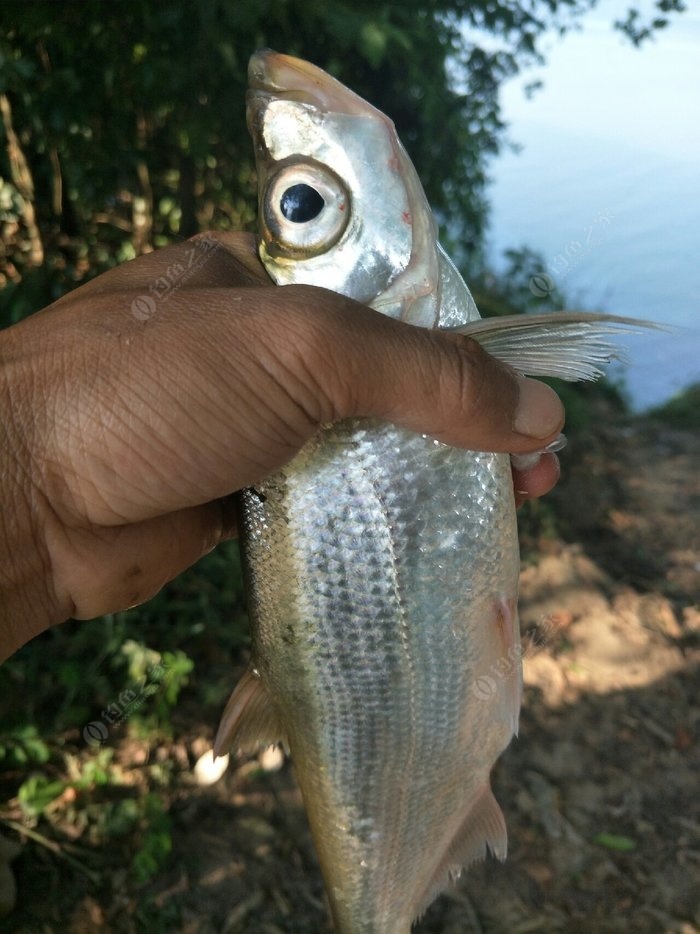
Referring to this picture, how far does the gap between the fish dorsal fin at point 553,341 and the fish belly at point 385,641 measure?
0.24 metres

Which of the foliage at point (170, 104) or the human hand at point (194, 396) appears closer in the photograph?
the human hand at point (194, 396)

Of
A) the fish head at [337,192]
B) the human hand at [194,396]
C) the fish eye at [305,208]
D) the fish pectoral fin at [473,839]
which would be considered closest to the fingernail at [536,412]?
the human hand at [194,396]

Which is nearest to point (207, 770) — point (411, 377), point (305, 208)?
point (411, 377)

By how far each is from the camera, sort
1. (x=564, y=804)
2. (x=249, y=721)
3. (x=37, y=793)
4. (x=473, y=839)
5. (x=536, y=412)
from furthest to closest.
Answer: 1. (x=564, y=804)
2. (x=37, y=793)
3. (x=473, y=839)
4. (x=249, y=721)
5. (x=536, y=412)

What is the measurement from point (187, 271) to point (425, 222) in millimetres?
555

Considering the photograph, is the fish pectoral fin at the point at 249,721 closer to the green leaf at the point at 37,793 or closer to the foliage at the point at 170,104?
the green leaf at the point at 37,793

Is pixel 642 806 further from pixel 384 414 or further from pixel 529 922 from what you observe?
pixel 384 414

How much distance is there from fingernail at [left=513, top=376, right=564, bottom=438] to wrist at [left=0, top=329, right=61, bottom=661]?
991mm

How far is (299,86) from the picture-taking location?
61.7 inches

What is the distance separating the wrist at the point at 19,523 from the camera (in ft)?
4.82

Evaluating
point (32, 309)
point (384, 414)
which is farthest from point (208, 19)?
Result: point (384, 414)

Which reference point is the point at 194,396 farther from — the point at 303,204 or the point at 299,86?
the point at 299,86

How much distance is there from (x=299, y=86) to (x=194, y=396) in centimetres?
68

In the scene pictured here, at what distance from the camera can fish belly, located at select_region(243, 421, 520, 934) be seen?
1640 millimetres
